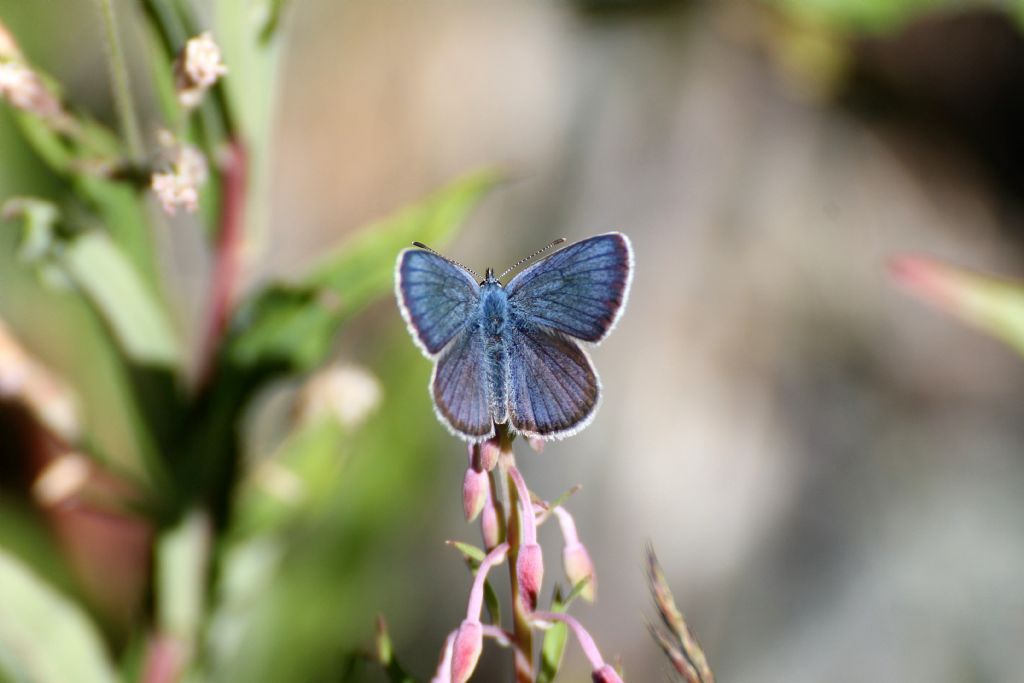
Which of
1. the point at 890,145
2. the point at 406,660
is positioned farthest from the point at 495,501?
the point at 890,145

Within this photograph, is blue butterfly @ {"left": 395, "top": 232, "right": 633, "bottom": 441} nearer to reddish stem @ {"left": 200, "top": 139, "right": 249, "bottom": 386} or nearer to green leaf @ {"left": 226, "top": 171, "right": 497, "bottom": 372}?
green leaf @ {"left": 226, "top": 171, "right": 497, "bottom": 372}

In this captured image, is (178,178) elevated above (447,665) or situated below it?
above

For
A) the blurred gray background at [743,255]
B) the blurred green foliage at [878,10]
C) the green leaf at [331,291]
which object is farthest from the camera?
the blurred gray background at [743,255]

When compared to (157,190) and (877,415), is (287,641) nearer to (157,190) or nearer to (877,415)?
(157,190)

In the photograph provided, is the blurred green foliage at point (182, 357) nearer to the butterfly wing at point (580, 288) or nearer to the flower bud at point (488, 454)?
the butterfly wing at point (580, 288)

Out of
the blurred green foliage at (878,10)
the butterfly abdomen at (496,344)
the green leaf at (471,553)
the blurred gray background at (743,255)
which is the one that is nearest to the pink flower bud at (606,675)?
the green leaf at (471,553)

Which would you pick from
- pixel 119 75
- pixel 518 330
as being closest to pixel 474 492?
pixel 518 330

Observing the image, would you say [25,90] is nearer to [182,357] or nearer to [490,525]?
[182,357]
